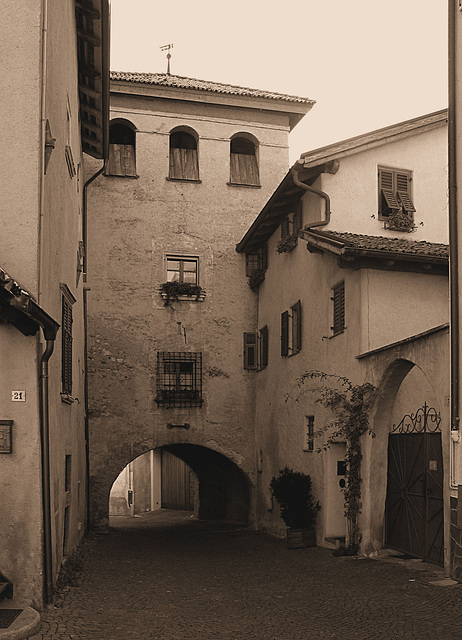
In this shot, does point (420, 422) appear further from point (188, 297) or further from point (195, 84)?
point (195, 84)

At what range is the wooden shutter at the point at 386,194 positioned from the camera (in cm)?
1636

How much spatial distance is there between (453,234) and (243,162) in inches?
481

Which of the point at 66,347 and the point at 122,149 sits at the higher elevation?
the point at 122,149

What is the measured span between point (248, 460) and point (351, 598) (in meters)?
11.3

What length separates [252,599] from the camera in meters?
10.1

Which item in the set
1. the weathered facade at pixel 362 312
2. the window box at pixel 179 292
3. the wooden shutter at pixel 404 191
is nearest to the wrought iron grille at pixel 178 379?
the window box at pixel 179 292

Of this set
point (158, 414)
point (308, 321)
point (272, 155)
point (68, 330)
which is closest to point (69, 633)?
point (68, 330)

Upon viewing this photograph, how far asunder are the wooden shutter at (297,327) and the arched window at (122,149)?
6.25m

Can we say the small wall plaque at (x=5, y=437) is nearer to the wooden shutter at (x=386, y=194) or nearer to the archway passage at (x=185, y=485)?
the wooden shutter at (x=386, y=194)

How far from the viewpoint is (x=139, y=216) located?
68.5ft

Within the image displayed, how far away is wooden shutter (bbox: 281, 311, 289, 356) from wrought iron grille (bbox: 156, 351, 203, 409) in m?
3.02

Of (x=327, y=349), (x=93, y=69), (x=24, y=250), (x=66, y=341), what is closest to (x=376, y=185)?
(x=327, y=349)

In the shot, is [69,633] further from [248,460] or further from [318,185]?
[248,460]

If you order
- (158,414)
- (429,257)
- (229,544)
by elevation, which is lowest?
(229,544)
